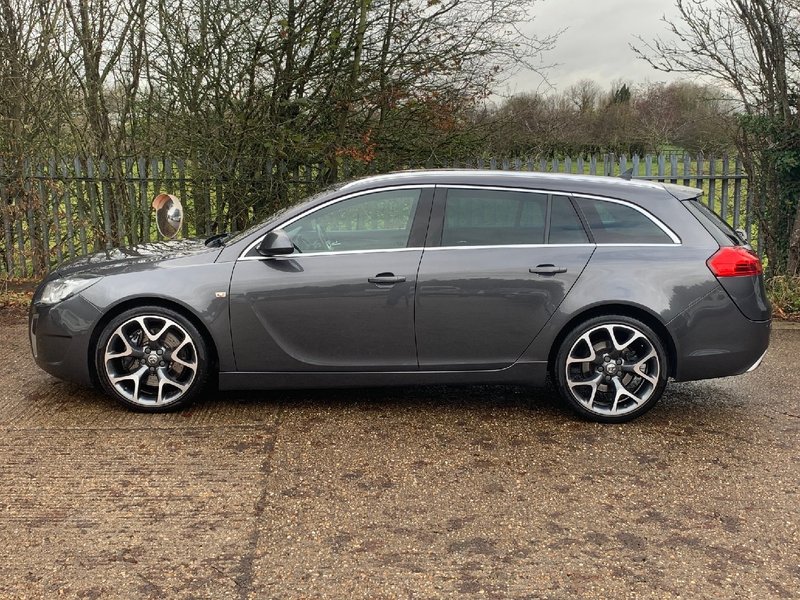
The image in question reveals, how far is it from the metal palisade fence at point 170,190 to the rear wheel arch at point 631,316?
492 cm

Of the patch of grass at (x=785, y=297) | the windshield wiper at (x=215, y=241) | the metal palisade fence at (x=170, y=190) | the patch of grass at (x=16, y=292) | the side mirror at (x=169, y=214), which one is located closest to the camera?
the windshield wiper at (x=215, y=241)

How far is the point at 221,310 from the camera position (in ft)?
14.4

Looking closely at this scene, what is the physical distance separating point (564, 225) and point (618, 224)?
334 mm

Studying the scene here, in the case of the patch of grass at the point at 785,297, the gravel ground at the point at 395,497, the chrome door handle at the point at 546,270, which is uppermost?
the chrome door handle at the point at 546,270

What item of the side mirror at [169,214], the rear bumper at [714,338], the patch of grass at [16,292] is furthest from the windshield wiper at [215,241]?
the patch of grass at [16,292]

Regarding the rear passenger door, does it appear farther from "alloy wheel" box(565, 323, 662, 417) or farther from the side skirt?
"alloy wheel" box(565, 323, 662, 417)

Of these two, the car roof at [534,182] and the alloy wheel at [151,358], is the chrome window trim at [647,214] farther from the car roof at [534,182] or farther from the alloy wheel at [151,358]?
the alloy wheel at [151,358]

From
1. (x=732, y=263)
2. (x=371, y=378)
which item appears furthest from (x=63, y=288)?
(x=732, y=263)

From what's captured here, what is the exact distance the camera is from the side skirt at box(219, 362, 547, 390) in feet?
14.6

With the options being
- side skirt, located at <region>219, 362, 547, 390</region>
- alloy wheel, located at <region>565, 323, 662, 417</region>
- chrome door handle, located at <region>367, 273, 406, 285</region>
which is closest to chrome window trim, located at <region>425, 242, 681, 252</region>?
chrome door handle, located at <region>367, 273, 406, 285</region>

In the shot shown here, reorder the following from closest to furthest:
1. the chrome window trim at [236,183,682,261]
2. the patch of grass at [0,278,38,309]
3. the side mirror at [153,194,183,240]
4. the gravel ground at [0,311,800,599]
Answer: the gravel ground at [0,311,800,599], the chrome window trim at [236,183,682,261], the side mirror at [153,194,183,240], the patch of grass at [0,278,38,309]

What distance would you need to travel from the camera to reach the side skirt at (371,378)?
14.6 ft

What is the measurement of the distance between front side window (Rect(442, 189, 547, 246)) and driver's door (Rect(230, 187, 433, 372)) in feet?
0.66

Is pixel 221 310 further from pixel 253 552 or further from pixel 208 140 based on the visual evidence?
pixel 208 140
